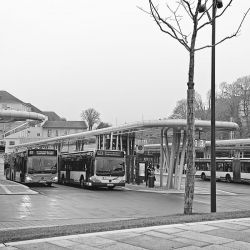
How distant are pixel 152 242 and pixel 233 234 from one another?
1916 mm

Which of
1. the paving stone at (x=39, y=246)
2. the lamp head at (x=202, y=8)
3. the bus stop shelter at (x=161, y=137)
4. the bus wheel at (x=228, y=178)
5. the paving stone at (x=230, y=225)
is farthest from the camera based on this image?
the bus wheel at (x=228, y=178)

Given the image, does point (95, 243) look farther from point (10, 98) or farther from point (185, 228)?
point (10, 98)

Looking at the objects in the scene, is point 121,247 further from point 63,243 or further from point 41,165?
point 41,165

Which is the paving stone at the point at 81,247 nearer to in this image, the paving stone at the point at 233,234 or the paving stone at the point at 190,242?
the paving stone at the point at 190,242

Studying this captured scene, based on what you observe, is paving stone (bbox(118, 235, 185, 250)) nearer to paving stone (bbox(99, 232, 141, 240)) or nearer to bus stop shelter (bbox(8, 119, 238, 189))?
paving stone (bbox(99, 232, 141, 240))

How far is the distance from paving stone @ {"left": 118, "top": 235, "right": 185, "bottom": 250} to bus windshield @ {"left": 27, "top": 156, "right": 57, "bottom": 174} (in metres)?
24.7

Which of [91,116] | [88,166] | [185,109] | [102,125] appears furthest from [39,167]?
[91,116]

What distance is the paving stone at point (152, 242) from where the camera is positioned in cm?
751

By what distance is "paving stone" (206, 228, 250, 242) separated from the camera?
836 cm

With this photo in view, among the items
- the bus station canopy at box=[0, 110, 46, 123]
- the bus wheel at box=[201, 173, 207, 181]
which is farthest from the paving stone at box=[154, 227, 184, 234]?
the bus wheel at box=[201, 173, 207, 181]

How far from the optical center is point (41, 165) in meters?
32.4

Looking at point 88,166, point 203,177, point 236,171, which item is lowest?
point 203,177

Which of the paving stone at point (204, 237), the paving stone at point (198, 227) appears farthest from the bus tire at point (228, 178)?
the paving stone at point (204, 237)

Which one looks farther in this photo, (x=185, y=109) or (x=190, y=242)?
(x=185, y=109)
